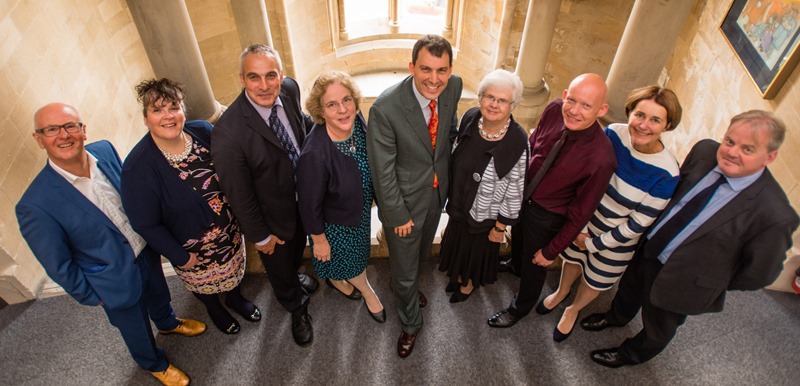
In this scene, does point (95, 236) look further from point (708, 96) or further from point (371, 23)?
point (371, 23)

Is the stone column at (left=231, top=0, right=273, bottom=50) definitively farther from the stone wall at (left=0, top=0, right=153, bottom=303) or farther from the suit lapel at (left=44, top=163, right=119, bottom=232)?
the suit lapel at (left=44, top=163, right=119, bottom=232)

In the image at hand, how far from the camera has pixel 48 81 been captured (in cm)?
283

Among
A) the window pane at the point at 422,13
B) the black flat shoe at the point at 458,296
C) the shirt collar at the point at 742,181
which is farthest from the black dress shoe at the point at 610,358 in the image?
the window pane at the point at 422,13

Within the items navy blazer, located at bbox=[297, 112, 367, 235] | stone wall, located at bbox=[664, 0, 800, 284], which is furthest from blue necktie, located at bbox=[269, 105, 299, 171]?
stone wall, located at bbox=[664, 0, 800, 284]

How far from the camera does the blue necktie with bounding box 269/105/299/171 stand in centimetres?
193

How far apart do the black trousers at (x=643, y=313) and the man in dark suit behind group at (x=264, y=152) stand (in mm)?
1870

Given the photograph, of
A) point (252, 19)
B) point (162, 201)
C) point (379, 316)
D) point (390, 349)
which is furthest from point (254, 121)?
point (252, 19)

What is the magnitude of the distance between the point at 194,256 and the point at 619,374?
2450 mm

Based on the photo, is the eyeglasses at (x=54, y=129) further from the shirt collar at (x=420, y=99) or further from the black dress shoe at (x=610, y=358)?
the black dress shoe at (x=610, y=358)

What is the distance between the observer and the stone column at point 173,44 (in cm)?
263

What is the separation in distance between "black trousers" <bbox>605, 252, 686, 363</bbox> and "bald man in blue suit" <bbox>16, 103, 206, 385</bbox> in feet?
8.31

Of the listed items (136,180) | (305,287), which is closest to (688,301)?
(305,287)

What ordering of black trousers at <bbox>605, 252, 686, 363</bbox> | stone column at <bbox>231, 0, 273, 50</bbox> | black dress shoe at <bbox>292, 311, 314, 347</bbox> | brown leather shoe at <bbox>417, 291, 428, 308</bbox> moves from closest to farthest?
1. black trousers at <bbox>605, 252, 686, 363</bbox>
2. black dress shoe at <bbox>292, 311, 314, 347</bbox>
3. brown leather shoe at <bbox>417, 291, 428, 308</bbox>
4. stone column at <bbox>231, 0, 273, 50</bbox>

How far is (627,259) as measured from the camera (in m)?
2.09
